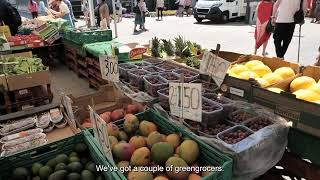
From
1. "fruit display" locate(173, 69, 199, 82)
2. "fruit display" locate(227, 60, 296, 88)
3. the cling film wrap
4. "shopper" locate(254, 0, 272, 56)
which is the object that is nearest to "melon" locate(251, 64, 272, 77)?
"fruit display" locate(227, 60, 296, 88)

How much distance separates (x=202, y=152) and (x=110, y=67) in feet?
3.85

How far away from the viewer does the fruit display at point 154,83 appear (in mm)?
2520

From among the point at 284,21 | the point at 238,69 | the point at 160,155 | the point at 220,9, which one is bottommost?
the point at 160,155

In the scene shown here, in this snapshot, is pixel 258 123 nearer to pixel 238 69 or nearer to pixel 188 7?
pixel 238 69

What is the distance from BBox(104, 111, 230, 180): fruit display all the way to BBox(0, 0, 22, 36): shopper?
5.60 metres

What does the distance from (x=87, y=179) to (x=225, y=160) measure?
2.68 feet

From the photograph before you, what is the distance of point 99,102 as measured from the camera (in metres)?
3.00

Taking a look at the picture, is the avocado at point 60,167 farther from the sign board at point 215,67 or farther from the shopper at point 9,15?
the shopper at point 9,15

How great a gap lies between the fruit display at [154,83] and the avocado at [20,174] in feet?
3.89

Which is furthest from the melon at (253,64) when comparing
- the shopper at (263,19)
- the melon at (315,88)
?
the shopper at (263,19)

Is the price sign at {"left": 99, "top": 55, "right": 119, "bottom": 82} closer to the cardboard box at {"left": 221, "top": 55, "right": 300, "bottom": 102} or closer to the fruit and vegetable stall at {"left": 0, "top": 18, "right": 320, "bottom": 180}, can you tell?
the fruit and vegetable stall at {"left": 0, "top": 18, "right": 320, "bottom": 180}

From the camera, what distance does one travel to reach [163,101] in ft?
7.64

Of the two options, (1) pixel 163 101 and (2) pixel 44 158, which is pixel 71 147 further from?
(1) pixel 163 101

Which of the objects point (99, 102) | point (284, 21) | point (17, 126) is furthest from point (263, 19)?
point (17, 126)
